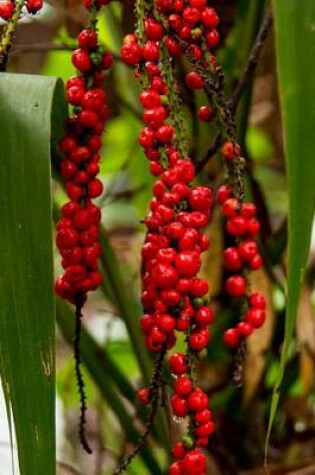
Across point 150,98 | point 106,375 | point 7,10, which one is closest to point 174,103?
point 150,98

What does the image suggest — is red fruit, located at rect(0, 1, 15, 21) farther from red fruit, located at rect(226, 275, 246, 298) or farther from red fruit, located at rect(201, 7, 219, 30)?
red fruit, located at rect(226, 275, 246, 298)

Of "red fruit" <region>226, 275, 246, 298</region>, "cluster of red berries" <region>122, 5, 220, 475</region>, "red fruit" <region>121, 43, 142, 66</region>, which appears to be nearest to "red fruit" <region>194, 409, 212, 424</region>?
"cluster of red berries" <region>122, 5, 220, 475</region>

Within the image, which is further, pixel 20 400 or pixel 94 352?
pixel 94 352

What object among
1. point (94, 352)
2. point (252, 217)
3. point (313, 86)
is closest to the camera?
point (313, 86)

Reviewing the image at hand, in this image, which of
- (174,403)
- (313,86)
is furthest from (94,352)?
(313,86)

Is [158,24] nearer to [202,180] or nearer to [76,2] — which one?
[202,180]

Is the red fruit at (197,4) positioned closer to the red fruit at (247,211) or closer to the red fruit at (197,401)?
the red fruit at (247,211)

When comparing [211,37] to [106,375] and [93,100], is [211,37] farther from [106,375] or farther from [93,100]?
[106,375]
